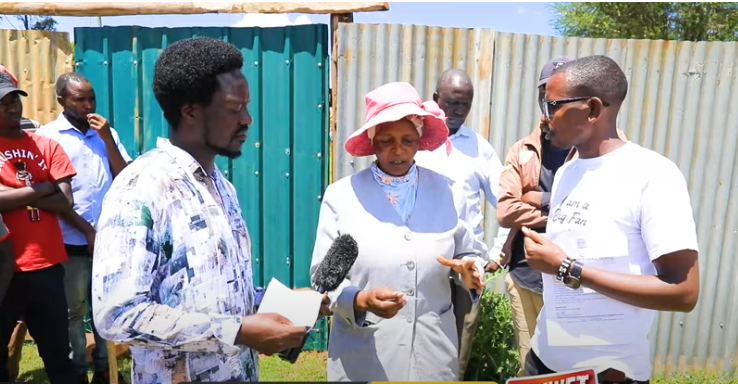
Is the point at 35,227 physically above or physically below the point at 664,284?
below

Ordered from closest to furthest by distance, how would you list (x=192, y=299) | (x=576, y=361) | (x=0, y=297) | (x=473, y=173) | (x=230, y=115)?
(x=192, y=299), (x=230, y=115), (x=576, y=361), (x=0, y=297), (x=473, y=173)

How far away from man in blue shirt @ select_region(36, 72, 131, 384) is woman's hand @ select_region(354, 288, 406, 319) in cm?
220

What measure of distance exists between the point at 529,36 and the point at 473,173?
1127mm

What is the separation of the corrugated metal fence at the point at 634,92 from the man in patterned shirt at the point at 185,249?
233 centimetres

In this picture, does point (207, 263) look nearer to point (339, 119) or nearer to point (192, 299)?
point (192, 299)

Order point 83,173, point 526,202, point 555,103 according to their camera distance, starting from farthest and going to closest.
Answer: point 83,173 → point 526,202 → point 555,103

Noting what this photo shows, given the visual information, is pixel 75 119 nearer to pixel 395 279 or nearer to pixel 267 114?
pixel 267 114

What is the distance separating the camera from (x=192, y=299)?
1.34m

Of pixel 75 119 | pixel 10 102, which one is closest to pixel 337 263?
pixel 10 102

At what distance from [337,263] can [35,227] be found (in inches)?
76.1

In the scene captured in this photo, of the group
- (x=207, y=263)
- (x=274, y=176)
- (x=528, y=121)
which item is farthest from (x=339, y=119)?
(x=207, y=263)

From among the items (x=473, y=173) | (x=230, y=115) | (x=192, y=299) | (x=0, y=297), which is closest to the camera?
(x=192, y=299)

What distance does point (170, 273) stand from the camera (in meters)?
1.32

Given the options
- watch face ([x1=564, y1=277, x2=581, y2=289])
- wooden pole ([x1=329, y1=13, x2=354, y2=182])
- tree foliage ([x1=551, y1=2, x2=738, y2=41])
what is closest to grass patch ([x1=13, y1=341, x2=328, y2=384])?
wooden pole ([x1=329, y1=13, x2=354, y2=182])
